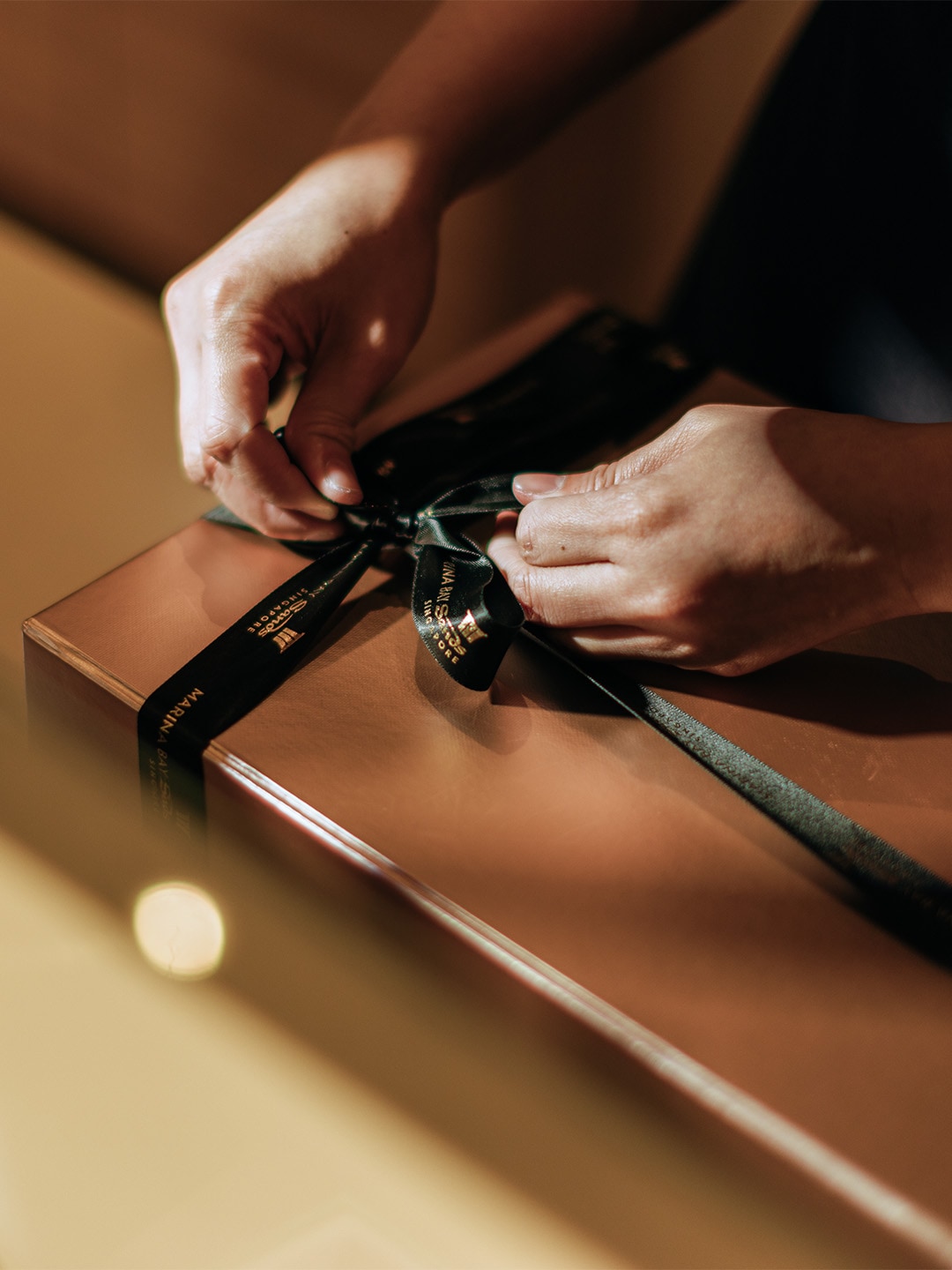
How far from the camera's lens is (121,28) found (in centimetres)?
108

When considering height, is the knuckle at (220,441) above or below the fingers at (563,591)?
above

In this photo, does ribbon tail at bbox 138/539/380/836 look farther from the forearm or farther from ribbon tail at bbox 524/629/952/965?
the forearm

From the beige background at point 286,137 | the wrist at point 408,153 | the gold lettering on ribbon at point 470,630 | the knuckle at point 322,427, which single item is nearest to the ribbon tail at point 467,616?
the gold lettering on ribbon at point 470,630

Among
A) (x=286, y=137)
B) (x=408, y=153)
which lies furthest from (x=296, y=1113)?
(x=286, y=137)

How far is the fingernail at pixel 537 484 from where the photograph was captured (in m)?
0.52

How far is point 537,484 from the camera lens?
52cm

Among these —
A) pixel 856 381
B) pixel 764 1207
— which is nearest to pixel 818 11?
pixel 856 381

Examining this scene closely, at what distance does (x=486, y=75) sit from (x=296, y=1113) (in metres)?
0.62

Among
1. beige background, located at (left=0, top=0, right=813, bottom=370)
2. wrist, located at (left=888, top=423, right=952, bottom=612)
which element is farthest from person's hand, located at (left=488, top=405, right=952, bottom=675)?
beige background, located at (left=0, top=0, right=813, bottom=370)

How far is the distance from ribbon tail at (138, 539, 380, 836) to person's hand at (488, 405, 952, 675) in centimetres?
13

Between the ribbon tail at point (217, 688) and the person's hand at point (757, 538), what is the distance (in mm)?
125

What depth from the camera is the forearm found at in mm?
620

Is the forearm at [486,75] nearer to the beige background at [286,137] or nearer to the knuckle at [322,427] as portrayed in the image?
the knuckle at [322,427]

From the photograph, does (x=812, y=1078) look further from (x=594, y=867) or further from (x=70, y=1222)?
(x=70, y=1222)
